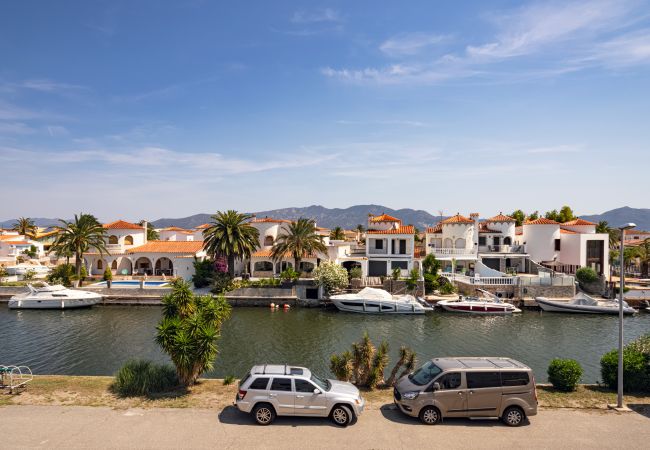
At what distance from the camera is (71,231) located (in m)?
52.0

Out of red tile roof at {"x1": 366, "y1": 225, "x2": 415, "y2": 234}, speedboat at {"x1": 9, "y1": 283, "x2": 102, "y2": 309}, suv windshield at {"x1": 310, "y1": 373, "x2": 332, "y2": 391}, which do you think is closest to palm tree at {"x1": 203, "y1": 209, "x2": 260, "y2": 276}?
speedboat at {"x1": 9, "y1": 283, "x2": 102, "y2": 309}

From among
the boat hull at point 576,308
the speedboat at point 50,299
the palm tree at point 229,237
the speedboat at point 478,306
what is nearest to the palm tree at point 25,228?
the speedboat at point 50,299

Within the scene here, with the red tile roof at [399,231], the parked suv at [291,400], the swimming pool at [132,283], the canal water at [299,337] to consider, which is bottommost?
the canal water at [299,337]

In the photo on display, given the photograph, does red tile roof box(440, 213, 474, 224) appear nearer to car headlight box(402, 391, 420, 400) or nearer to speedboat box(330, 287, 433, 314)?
speedboat box(330, 287, 433, 314)

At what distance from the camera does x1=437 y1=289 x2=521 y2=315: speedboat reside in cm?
4275

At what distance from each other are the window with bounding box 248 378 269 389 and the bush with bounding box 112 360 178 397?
496cm

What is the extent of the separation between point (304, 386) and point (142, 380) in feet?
22.3

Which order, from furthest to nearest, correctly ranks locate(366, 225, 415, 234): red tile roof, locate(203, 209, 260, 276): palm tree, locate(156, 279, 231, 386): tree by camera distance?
locate(366, 225, 415, 234): red tile roof, locate(203, 209, 260, 276): palm tree, locate(156, 279, 231, 386): tree

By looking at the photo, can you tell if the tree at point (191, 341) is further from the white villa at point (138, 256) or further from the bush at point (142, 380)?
the white villa at point (138, 256)

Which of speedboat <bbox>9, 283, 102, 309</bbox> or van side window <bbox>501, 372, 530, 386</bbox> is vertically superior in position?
van side window <bbox>501, 372, 530, 386</bbox>

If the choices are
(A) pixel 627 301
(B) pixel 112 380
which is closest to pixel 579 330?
(A) pixel 627 301

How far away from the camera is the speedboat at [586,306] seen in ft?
139

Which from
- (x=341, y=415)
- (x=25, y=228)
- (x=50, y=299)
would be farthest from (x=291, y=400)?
(x=25, y=228)

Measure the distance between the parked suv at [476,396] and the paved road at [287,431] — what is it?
1.14ft
